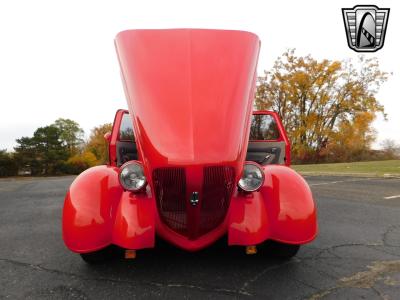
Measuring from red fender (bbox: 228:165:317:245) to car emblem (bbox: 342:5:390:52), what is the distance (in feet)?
35.5

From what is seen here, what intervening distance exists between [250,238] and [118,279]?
119 cm

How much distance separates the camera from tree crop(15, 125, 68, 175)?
107 feet

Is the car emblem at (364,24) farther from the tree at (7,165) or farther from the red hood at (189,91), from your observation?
the tree at (7,165)

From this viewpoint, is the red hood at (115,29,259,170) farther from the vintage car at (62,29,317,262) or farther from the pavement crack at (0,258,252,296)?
the pavement crack at (0,258,252,296)

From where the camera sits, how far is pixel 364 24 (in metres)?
12.1

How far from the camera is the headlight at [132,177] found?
2.60 metres

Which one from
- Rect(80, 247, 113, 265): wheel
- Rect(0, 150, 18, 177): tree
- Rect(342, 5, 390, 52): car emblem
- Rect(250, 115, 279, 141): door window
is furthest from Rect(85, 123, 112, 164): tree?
Rect(80, 247, 113, 265): wheel

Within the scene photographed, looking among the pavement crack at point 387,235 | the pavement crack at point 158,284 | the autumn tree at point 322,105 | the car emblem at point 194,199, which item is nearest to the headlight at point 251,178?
the car emblem at point 194,199

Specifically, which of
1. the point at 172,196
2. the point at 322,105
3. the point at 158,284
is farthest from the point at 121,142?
the point at 322,105

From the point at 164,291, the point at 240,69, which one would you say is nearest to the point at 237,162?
the point at 240,69

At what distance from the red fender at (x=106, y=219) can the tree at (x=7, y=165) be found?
98.8ft

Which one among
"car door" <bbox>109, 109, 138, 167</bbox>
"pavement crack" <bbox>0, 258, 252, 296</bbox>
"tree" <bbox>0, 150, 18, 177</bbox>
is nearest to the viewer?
"pavement crack" <bbox>0, 258, 252, 296</bbox>

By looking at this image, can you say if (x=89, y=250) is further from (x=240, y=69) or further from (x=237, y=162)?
(x=240, y=69)

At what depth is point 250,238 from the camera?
2.54 meters
